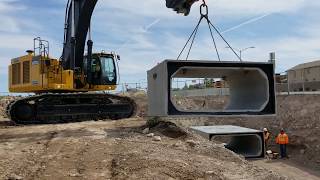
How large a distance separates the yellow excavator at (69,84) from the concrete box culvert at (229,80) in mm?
6140

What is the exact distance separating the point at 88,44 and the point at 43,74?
197 centimetres

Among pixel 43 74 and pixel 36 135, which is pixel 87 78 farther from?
pixel 36 135

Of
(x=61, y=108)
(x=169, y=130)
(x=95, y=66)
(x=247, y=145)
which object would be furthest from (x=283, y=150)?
(x=169, y=130)

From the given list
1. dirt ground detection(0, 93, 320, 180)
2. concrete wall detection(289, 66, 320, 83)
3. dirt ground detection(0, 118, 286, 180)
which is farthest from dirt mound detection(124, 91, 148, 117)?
concrete wall detection(289, 66, 320, 83)

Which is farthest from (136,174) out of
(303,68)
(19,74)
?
(303,68)

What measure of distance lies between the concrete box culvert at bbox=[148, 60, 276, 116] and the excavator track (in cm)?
700

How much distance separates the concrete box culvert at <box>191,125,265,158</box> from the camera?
17.3m

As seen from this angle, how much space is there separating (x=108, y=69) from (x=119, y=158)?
978cm

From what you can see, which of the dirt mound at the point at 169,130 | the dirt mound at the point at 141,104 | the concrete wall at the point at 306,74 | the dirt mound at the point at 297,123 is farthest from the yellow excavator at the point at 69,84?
the concrete wall at the point at 306,74

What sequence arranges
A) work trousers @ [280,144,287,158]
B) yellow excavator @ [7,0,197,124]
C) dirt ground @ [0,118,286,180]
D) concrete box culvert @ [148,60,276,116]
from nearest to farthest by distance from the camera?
dirt ground @ [0,118,286,180] → concrete box culvert @ [148,60,276,116] → yellow excavator @ [7,0,197,124] → work trousers @ [280,144,287,158]

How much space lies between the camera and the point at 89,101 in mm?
17750

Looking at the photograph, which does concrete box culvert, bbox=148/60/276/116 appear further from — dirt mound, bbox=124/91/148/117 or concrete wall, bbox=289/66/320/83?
concrete wall, bbox=289/66/320/83

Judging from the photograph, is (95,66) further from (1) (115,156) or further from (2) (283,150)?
(1) (115,156)

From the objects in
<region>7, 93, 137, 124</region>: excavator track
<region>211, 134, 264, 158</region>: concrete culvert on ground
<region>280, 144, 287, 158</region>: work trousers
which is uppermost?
<region>7, 93, 137, 124</region>: excavator track
